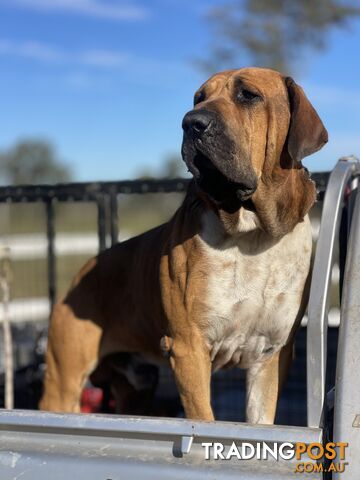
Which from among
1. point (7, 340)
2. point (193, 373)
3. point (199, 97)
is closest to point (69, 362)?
point (7, 340)

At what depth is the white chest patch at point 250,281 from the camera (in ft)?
10.3

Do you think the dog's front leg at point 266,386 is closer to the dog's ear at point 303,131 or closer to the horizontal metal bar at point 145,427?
the dog's ear at point 303,131

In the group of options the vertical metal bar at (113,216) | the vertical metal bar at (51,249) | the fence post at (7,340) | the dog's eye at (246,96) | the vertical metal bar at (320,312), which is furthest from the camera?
the vertical metal bar at (51,249)

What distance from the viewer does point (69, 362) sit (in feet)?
12.6

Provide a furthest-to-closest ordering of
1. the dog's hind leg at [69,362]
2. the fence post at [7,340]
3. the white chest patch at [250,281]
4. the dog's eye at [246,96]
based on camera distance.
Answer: the fence post at [7,340] < the dog's hind leg at [69,362] < the white chest patch at [250,281] < the dog's eye at [246,96]

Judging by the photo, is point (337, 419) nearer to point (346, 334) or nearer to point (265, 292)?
point (346, 334)

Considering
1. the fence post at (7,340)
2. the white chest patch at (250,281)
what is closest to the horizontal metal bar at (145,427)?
the white chest patch at (250,281)

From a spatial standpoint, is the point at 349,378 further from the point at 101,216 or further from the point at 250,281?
the point at 101,216

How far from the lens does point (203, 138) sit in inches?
110

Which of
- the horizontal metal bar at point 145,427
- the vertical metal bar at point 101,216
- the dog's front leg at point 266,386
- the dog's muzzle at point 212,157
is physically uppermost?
the dog's muzzle at point 212,157

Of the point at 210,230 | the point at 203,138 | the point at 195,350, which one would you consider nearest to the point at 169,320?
the point at 195,350

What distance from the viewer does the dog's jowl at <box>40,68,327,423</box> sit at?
294cm

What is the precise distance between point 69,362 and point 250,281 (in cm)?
113

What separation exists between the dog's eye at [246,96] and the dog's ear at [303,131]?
16cm
